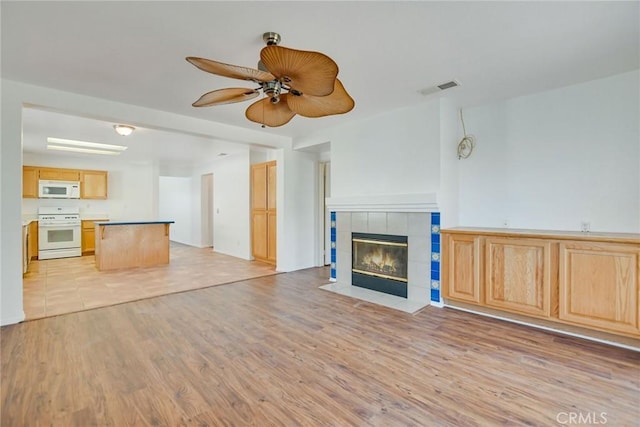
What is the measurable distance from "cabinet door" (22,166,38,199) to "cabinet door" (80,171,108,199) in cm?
83

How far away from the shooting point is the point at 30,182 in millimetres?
6828

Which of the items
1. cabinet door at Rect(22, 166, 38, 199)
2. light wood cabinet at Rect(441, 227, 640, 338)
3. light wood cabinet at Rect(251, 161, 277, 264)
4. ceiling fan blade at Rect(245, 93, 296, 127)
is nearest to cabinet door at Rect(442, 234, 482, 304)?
light wood cabinet at Rect(441, 227, 640, 338)

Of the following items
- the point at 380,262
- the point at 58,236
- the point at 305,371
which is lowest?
the point at 305,371

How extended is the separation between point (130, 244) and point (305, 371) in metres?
5.31

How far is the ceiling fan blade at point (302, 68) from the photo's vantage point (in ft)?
5.41

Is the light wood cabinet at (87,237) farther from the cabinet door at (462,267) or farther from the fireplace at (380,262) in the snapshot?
the cabinet door at (462,267)

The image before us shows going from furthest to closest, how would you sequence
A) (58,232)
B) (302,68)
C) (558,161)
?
(58,232) < (558,161) < (302,68)

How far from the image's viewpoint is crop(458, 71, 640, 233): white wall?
291 centimetres

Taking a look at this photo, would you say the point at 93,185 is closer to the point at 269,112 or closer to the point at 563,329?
the point at 269,112

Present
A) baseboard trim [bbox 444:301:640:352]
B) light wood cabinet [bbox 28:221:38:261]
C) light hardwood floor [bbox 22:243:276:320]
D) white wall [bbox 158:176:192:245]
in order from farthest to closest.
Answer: white wall [bbox 158:176:192:245] → light wood cabinet [bbox 28:221:38:261] → light hardwood floor [bbox 22:243:276:320] → baseboard trim [bbox 444:301:640:352]

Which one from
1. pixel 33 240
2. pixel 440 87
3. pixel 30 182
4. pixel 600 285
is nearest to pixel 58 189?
pixel 30 182

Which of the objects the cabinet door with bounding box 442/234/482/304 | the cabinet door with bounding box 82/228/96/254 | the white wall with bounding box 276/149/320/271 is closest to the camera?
the cabinet door with bounding box 442/234/482/304

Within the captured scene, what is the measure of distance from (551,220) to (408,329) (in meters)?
2.01

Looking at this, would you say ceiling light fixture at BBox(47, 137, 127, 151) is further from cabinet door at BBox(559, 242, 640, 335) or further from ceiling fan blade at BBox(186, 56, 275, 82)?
cabinet door at BBox(559, 242, 640, 335)
